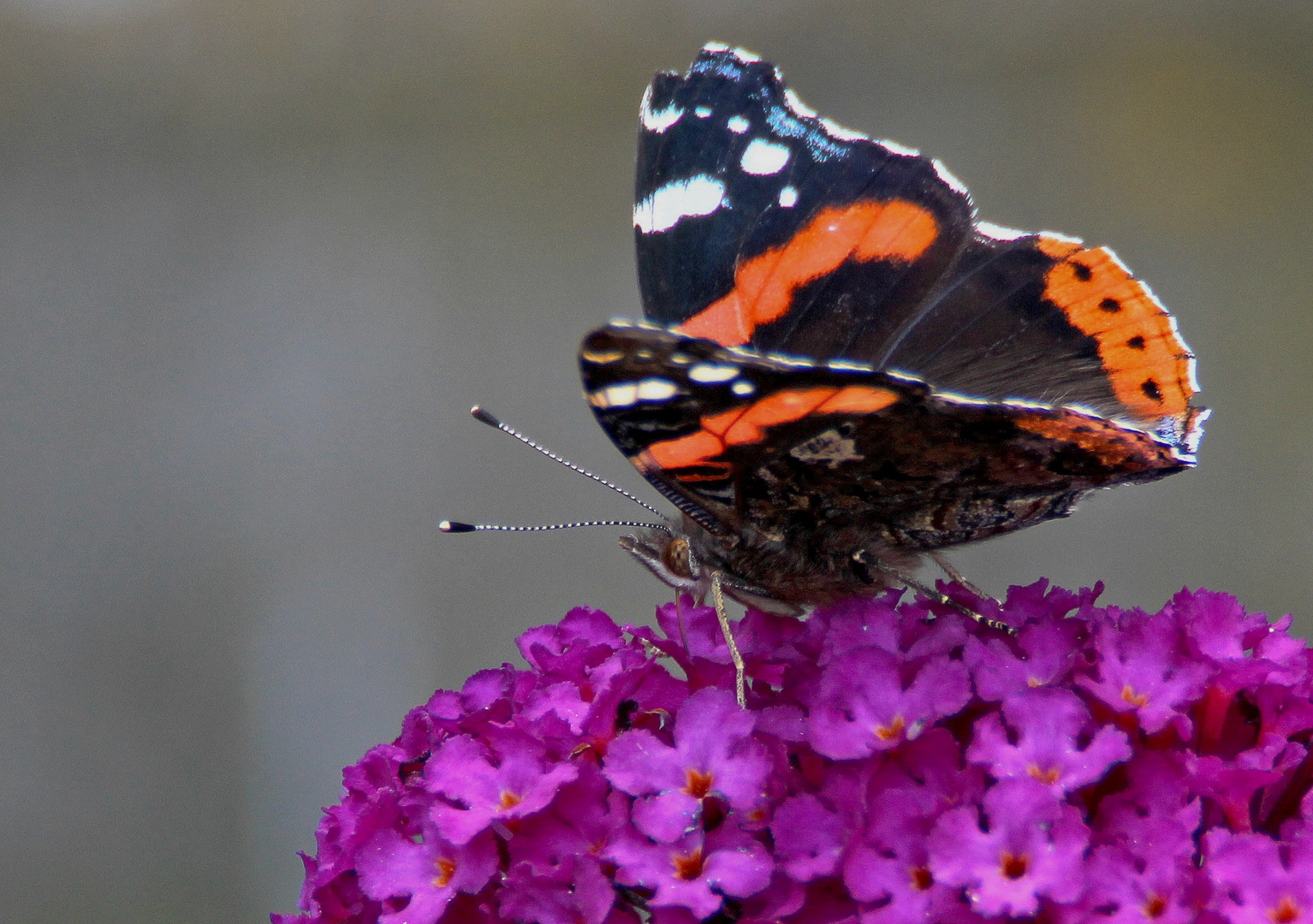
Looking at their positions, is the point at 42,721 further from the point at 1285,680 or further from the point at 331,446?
the point at 1285,680

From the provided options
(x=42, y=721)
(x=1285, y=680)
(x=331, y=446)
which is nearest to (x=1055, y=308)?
(x=1285, y=680)

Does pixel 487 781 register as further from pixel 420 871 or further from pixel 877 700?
pixel 877 700

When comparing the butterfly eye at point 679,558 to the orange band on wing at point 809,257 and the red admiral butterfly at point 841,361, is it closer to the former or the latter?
the red admiral butterfly at point 841,361

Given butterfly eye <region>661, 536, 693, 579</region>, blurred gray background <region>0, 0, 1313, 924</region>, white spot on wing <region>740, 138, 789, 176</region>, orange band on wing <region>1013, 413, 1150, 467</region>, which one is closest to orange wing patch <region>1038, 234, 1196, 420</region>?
orange band on wing <region>1013, 413, 1150, 467</region>

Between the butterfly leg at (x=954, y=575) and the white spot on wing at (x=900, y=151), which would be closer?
the butterfly leg at (x=954, y=575)

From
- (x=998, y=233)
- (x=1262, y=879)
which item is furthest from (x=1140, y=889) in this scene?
(x=998, y=233)

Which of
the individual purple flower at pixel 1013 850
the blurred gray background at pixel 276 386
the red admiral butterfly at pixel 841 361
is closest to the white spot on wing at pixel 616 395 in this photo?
the red admiral butterfly at pixel 841 361
